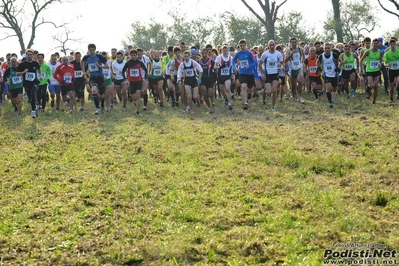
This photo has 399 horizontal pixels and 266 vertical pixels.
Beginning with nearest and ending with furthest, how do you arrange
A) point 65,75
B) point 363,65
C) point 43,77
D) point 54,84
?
point 65,75, point 43,77, point 54,84, point 363,65

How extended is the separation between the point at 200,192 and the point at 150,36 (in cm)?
6046

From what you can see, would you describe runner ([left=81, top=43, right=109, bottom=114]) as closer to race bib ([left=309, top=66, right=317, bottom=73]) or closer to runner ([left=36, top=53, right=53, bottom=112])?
runner ([left=36, top=53, right=53, bottom=112])

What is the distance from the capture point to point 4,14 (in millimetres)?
39844

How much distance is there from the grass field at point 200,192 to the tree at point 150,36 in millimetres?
53745

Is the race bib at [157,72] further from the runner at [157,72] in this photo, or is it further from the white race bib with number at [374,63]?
the white race bib with number at [374,63]

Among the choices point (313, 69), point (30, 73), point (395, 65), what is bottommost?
point (395, 65)

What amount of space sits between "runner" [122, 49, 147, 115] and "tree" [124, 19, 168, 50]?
50420 millimetres

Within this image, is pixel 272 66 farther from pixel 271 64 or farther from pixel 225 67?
pixel 225 67

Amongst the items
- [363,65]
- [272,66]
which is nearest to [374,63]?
[363,65]

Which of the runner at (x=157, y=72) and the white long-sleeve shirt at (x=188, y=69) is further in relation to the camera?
the runner at (x=157, y=72)

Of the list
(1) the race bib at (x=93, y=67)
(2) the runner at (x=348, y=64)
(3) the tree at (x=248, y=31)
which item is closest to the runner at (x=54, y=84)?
(1) the race bib at (x=93, y=67)

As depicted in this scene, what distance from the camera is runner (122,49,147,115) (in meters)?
14.4

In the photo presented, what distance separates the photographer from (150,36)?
64938 millimetres

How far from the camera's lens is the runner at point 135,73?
567 inches
